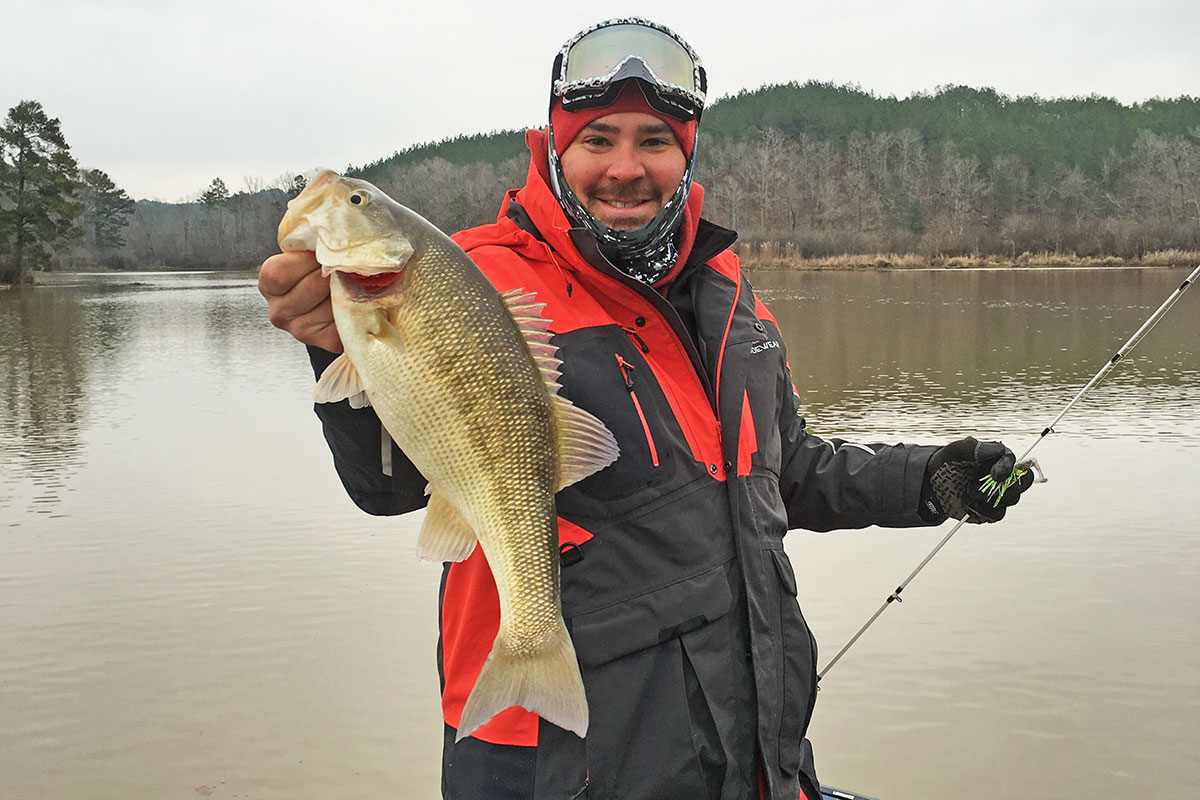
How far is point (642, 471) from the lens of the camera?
7.72ft

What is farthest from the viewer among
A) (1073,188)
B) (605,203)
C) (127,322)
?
(1073,188)

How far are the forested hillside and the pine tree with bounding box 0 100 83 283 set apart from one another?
11.1 m

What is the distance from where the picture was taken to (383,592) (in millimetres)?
7102

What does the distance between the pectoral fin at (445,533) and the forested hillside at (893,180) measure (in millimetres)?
53901

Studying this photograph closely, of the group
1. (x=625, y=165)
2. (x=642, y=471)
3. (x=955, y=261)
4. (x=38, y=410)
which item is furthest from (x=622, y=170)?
(x=955, y=261)

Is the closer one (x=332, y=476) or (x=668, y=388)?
(x=668, y=388)

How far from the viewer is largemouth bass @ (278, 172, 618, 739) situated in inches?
78.9

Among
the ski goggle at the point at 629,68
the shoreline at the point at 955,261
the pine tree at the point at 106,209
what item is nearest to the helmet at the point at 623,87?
the ski goggle at the point at 629,68

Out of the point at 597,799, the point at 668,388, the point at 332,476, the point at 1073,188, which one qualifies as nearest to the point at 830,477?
the point at 668,388

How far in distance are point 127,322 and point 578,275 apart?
Result: 29.5 metres

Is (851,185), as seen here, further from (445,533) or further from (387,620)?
(445,533)

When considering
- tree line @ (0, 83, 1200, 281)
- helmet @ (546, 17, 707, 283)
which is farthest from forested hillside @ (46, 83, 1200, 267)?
helmet @ (546, 17, 707, 283)

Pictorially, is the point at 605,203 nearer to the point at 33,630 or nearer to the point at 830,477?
the point at 830,477

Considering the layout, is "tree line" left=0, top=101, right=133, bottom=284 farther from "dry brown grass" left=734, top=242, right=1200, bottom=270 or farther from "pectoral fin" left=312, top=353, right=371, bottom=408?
"pectoral fin" left=312, top=353, right=371, bottom=408
